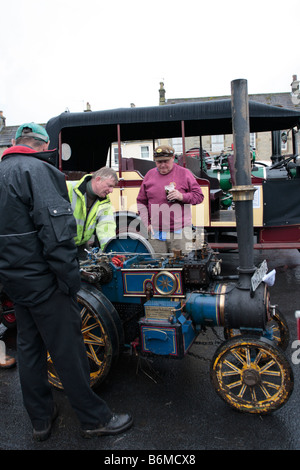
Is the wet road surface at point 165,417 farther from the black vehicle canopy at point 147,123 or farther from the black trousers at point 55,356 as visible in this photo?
the black vehicle canopy at point 147,123

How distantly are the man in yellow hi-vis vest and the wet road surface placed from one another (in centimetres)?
116

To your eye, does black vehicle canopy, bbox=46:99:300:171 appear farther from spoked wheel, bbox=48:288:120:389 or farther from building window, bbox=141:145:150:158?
building window, bbox=141:145:150:158

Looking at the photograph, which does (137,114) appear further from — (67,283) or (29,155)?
(67,283)

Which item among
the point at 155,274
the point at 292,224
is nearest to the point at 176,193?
the point at 155,274

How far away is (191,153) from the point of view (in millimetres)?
8523

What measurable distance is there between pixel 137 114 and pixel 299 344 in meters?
3.83

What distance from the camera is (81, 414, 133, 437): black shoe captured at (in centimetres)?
212

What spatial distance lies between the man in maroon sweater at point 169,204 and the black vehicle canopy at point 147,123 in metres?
1.94

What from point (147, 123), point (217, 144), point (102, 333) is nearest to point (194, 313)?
point (102, 333)

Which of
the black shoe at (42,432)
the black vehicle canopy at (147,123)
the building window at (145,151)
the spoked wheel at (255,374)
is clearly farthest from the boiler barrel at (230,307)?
the building window at (145,151)

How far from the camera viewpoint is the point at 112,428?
6.99 ft

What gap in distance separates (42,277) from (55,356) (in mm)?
483

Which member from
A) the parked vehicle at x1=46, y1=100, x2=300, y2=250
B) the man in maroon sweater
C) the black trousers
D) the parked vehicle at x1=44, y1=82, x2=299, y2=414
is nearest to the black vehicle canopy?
the parked vehicle at x1=46, y1=100, x2=300, y2=250

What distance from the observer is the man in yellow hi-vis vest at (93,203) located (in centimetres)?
286
